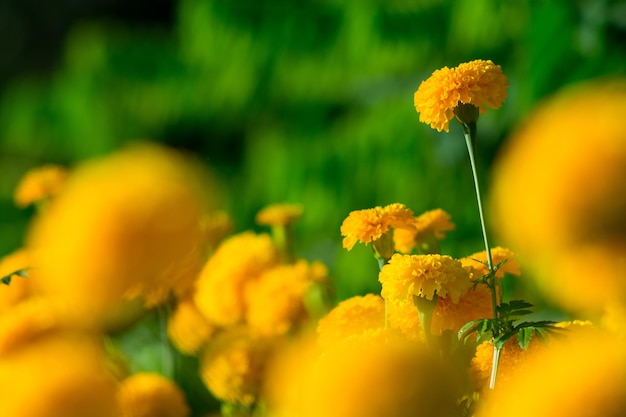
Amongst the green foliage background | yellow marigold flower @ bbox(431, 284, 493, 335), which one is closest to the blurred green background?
the green foliage background

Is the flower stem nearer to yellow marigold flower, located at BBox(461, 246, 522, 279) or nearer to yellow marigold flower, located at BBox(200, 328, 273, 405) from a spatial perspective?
yellow marigold flower, located at BBox(461, 246, 522, 279)

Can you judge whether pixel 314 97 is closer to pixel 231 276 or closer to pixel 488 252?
pixel 231 276

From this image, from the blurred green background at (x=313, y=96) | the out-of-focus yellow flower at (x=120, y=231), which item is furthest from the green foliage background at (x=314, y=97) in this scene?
the out-of-focus yellow flower at (x=120, y=231)

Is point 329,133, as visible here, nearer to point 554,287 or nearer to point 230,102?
point 230,102

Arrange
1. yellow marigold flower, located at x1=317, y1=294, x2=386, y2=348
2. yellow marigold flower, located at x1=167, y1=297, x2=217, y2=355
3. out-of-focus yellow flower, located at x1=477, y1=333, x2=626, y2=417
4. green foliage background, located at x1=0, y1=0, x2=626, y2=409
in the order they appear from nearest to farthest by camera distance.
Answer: out-of-focus yellow flower, located at x1=477, y1=333, x2=626, y2=417
yellow marigold flower, located at x1=317, y1=294, x2=386, y2=348
yellow marigold flower, located at x1=167, y1=297, x2=217, y2=355
green foliage background, located at x1=0, y1=0, x2=626, y2=409

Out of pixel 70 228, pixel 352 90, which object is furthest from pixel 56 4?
pixel 70 228

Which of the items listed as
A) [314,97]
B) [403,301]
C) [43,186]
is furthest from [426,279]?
[314,97]
